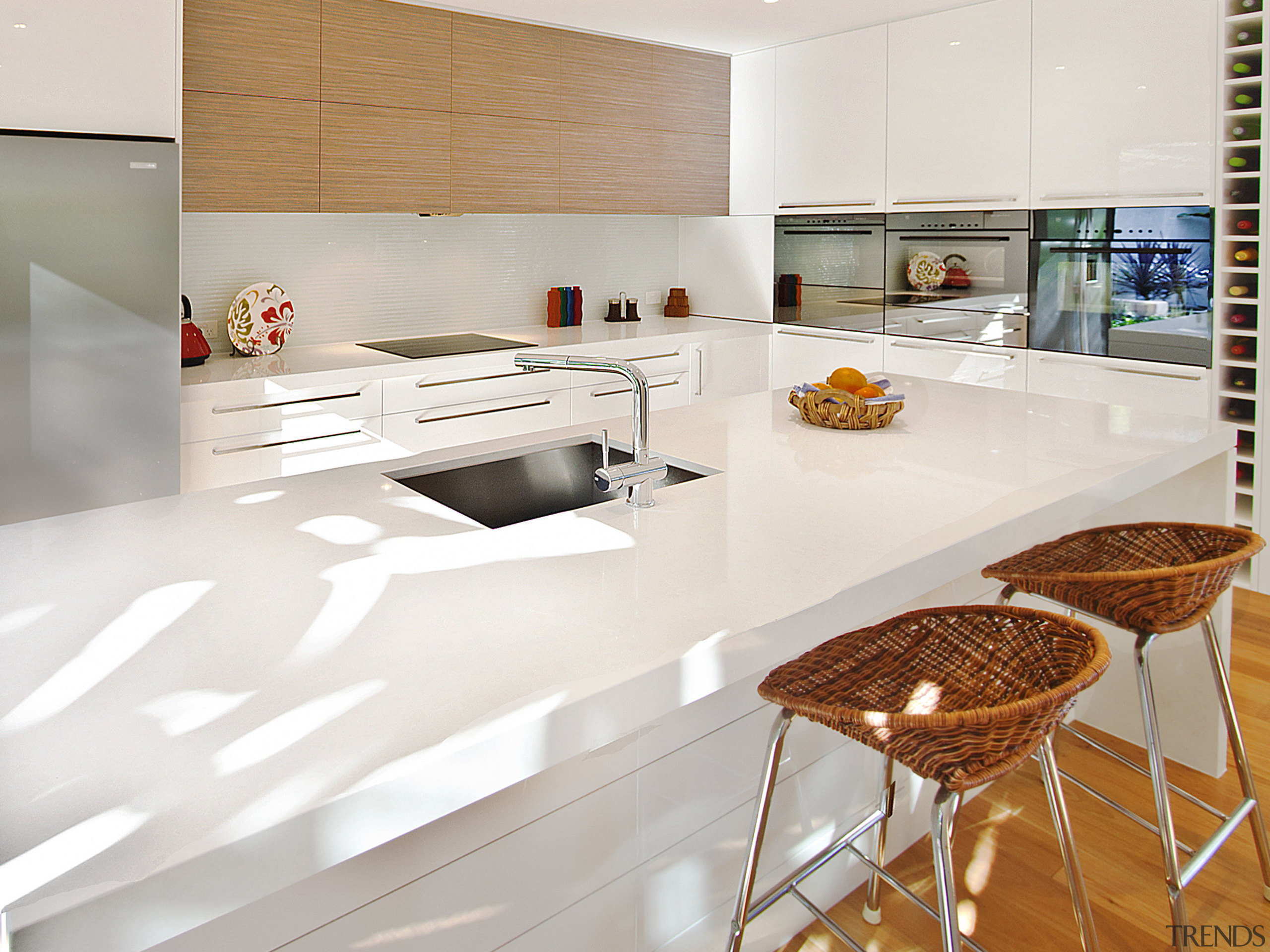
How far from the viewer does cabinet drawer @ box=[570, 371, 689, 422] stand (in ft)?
13.9

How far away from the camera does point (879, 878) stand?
199cm

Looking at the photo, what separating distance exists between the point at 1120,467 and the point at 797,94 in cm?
319

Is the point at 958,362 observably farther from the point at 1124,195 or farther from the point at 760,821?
the point at 760,821

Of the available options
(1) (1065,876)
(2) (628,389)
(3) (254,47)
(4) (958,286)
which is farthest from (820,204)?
(1) (1065,876)

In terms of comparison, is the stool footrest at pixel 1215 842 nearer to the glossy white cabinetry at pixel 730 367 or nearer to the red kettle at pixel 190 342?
the glossy white cabinetry at pixel 730 367

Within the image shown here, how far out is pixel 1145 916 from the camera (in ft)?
6.37

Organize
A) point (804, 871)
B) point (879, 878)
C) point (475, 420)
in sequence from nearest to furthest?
point (804, 871) → point (879, 878) → point (475, 420)

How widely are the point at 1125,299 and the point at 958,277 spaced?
714mm

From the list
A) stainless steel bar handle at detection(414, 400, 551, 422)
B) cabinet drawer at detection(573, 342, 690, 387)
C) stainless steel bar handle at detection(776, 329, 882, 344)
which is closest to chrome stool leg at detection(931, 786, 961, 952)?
stainless steel bar handle at detection(414, 400, 551, 422)

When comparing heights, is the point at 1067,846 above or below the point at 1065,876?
above

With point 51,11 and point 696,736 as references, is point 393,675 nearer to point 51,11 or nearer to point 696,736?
point 696,736

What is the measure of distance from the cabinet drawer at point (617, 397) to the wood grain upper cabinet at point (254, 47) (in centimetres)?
161

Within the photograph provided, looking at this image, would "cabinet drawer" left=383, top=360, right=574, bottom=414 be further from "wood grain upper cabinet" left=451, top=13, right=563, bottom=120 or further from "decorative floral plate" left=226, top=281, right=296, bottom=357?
"wood grain upper cabinet" left=451, top=13, right=563, bottom=120

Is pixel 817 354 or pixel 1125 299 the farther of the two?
pixel 817 354
